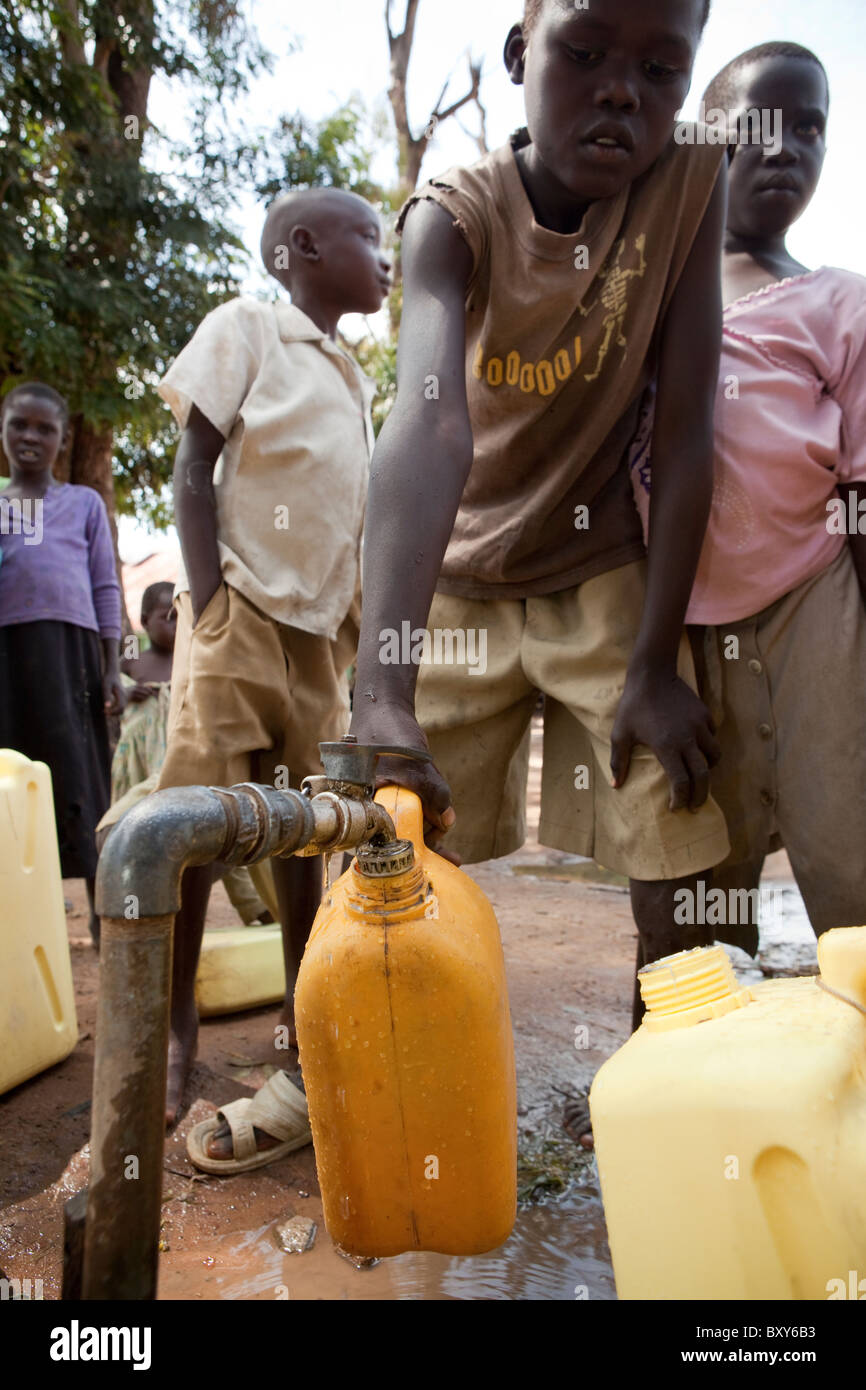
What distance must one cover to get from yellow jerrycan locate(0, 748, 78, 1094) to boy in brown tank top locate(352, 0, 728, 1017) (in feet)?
2.96

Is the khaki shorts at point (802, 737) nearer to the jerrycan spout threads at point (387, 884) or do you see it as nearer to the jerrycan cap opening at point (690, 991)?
the jerrycan cap opening at point (690, 991)

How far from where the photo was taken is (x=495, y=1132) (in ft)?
3.16

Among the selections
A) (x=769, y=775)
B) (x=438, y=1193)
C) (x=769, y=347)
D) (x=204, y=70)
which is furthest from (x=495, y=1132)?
(x=204, y=70)

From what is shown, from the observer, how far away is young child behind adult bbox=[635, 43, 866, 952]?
1.61 meters

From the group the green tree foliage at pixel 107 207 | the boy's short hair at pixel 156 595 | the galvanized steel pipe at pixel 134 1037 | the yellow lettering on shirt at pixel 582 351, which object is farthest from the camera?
the green tree foliage at pixel 107 207

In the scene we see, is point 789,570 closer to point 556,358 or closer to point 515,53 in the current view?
point 556,358

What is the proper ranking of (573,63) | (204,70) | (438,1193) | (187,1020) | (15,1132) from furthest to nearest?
1. (204,70)
2. (187,1020)
3. (15,1132)
4. (573,63)
5. (438,1193)

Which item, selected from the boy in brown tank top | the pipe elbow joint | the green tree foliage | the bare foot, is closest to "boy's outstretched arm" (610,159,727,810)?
the boy in brown tank top

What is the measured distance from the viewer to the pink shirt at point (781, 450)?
168 cm

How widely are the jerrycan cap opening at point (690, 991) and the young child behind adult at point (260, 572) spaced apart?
107 cm

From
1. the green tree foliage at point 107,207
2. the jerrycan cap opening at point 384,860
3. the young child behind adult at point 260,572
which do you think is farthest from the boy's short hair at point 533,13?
the green tree foliage at point 107,207

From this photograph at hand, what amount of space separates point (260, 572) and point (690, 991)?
1353 millimetres
